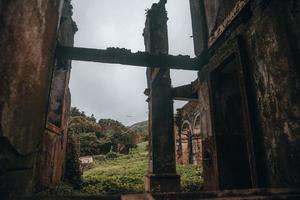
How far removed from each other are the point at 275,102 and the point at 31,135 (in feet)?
10.4

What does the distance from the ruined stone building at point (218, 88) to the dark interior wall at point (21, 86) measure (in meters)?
0.01

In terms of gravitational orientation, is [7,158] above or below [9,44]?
below

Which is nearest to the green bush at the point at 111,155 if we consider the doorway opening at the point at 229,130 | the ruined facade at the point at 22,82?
the doorway opening at the point at 229,130

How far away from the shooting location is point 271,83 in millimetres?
3396

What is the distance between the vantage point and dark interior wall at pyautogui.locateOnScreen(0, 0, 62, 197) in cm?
229

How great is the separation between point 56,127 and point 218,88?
17.0ft

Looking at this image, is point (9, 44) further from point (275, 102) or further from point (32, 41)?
point (275, 102)

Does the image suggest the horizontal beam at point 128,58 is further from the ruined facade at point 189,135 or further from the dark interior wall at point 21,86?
the ruined facade at point 189,135

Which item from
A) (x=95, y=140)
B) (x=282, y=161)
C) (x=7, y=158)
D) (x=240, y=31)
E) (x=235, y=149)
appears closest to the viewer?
(x=7, y=158)

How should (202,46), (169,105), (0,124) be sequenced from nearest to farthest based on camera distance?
(0,124), (202,46), (169,105)

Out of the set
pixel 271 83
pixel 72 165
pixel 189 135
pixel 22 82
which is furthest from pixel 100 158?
pixel 22 82

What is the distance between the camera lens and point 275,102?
3.31 m

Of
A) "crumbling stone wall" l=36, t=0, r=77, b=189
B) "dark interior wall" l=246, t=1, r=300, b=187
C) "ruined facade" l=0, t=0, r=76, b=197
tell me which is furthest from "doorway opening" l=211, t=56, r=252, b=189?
"crumbling stone wall" l=36, t=0, r=77, b=189

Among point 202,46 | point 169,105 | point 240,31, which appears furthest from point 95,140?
point 240,31
